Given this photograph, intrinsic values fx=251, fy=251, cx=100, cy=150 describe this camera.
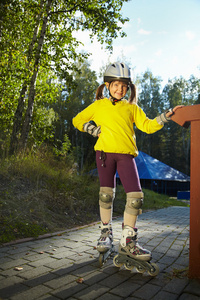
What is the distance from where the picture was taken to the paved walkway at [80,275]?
1943 mm

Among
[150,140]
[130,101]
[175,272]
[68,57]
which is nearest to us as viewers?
[175,272]

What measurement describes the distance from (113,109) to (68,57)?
27.7 ft

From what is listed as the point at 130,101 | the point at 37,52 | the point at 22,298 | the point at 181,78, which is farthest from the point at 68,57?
the point at 181,78

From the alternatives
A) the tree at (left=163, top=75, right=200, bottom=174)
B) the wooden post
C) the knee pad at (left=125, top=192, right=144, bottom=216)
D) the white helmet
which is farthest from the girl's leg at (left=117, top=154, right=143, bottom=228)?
the tree at (left=163, top=75, right=200, bottom=174)

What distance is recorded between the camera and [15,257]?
2.79 m

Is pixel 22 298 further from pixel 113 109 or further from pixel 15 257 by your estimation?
pixel 113 109

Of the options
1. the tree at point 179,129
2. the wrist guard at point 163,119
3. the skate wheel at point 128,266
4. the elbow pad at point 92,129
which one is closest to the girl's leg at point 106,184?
the elbow pad at point 92,129

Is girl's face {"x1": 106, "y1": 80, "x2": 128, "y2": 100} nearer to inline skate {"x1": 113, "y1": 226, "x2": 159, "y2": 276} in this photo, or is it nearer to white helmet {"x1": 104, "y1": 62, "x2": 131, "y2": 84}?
white helmet {"x1": 104, "y1": 62, "x2": 131, "y2": 84}

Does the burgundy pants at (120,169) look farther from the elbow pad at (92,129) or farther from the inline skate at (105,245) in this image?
the inline skate at (105,245)

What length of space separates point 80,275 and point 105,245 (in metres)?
0.43

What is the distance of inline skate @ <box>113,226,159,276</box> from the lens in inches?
92.0

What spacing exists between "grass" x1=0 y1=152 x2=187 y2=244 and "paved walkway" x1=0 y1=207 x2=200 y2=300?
1.99 ft

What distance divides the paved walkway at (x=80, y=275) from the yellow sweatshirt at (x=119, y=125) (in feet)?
4.04

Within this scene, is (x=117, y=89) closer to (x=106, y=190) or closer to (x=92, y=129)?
(x=92, y=129)
